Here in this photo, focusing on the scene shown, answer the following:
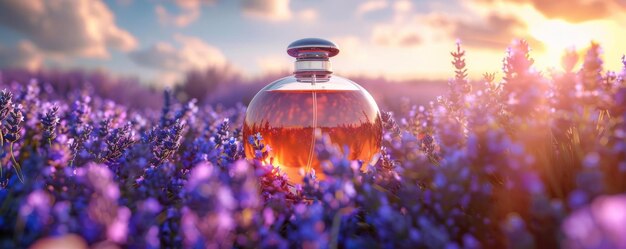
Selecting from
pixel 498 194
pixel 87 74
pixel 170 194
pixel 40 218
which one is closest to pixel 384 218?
pixel 498 194

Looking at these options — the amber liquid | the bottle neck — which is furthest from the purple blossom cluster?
the bottle neck

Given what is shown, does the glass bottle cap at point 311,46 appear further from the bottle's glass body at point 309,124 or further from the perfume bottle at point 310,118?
the bottle's glass body at point 309,124

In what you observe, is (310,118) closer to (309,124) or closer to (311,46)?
(309,124)

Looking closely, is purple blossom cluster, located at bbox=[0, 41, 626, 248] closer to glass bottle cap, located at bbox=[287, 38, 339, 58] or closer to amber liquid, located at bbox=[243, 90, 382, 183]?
amber liquid, located at bbox=[243, 90, 382, 183]

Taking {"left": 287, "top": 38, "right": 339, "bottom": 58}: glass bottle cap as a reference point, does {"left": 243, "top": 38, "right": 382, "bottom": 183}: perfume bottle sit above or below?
below

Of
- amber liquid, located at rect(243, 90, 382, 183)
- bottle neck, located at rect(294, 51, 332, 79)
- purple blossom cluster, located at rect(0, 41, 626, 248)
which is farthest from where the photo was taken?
bottle neck, located at rect(294, 51, 332, 79)

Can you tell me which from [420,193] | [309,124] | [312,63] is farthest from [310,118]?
[420,193]

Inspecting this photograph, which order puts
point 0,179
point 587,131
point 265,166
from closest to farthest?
point 587,131
point 0,179
point 265,166

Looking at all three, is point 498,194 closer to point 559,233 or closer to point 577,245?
point 559,233

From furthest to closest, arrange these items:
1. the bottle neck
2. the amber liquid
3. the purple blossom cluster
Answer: the bottle neck
the amber liquid
the purple blossom cluster
